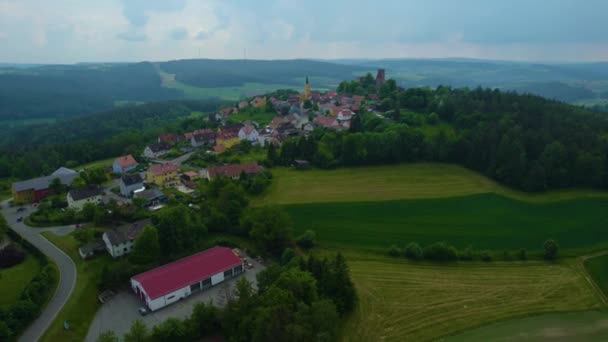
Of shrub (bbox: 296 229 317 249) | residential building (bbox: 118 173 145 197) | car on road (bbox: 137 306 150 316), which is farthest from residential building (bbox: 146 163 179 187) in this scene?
car on road (bbox: 137 306 150 316)

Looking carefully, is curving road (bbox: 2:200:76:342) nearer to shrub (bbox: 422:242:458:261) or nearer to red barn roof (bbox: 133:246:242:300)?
red barn roof (bbox: 133:246:242:300)

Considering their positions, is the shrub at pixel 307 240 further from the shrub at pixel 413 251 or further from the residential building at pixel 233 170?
the residential building at pixel 233 170

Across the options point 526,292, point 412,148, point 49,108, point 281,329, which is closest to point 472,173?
point 412,148

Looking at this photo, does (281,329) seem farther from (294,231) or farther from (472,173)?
(472,173)

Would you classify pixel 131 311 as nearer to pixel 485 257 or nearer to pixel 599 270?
pixel 485 257

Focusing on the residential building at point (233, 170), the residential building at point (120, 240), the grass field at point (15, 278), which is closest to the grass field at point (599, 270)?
the residential building at point (233, 170)

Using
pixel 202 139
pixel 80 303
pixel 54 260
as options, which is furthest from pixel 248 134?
pixel 80 303
